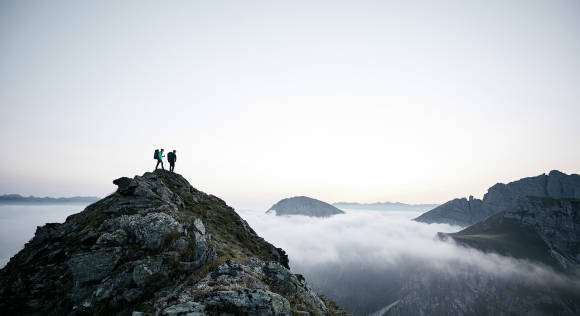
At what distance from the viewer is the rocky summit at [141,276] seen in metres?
14.0

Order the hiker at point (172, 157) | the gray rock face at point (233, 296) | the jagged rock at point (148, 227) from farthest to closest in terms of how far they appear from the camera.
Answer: the hiker at point (172, 157)
the jagged rock at point (148, 227)
the gray rock face at point (233, 296)

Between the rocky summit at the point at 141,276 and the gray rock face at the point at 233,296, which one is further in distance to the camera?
the rocky summit at the point at 141,276

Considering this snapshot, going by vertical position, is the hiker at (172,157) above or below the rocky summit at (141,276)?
above

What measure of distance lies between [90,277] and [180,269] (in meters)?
6.87

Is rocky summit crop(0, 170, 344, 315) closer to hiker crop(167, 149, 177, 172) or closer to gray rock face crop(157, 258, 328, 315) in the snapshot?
gray rock face crop(157, 258, 328, 315)

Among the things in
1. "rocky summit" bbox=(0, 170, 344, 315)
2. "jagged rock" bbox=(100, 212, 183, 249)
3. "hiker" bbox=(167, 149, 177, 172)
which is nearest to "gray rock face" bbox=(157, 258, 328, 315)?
"rocky summit" bbox=(0, 170, 344, 315)

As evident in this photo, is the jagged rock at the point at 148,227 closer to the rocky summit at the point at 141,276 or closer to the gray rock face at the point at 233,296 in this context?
the rocky summit at the point at 141,276

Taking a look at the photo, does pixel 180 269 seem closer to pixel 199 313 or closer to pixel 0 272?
pixel 199 313

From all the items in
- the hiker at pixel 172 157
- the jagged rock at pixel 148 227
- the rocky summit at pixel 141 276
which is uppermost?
the hiker at pixel 172 157

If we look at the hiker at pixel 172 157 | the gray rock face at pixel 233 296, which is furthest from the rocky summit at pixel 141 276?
the hiker at pixel 172 157

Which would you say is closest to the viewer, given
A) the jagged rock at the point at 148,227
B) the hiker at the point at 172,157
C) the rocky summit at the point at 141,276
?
the rocky summit at the point at 141,276

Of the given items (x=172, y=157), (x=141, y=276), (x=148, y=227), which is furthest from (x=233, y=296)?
(x=172, y=157)

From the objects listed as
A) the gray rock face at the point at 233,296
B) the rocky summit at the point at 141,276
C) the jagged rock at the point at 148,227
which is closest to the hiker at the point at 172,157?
the rocky summit at the point at 141,276

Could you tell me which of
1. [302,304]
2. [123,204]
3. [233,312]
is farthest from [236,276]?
[123,204]
